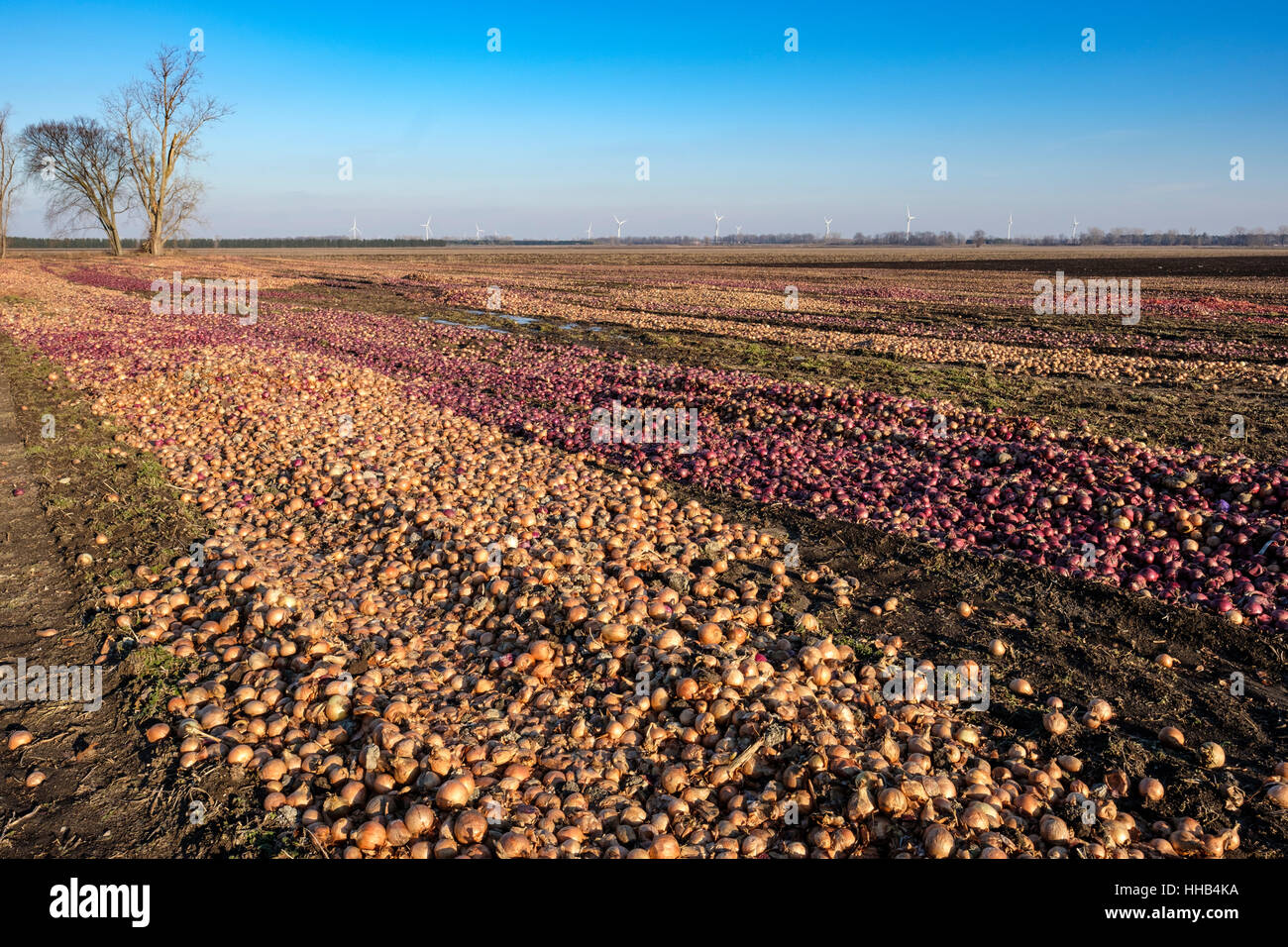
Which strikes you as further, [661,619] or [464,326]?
[464,326]

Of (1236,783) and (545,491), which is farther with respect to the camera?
(545,491)

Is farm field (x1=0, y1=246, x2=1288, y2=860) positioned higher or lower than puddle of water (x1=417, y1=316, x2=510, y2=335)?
lower

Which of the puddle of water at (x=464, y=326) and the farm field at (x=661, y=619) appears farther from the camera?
the puddle of water at (x=464, y=326)

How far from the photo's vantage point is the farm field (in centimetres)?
359

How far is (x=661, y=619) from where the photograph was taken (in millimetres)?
5309

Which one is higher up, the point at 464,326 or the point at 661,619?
the point at 464,326

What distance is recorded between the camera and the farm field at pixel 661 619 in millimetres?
3588

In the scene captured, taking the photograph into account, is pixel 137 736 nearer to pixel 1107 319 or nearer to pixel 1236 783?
pixel 1236 783

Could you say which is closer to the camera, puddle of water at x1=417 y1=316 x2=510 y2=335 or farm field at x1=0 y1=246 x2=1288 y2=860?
farm field at x1=0 y1=246 x2=1288 y2=860

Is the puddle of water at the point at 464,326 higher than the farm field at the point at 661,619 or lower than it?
higher
